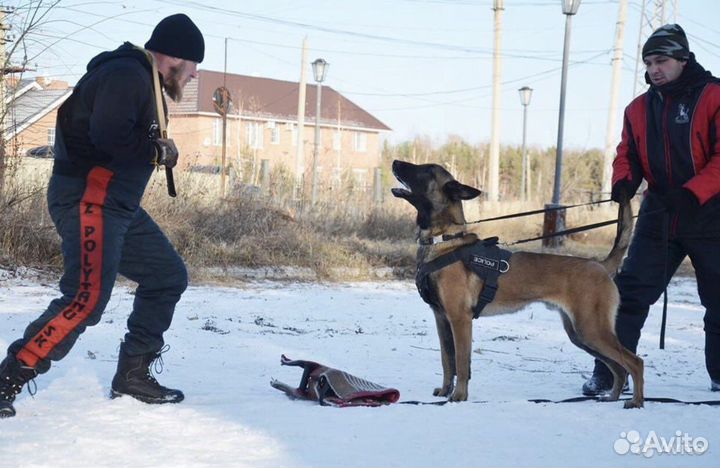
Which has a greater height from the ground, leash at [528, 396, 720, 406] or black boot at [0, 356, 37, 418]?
black boot at [0, 356, 37, 418]

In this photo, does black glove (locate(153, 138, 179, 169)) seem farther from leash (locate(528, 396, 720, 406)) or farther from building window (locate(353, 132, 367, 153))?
building window (locate(353, 132, 367, 153))

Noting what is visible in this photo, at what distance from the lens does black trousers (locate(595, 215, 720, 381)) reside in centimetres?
566

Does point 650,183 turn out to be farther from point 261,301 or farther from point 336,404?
point 261,301

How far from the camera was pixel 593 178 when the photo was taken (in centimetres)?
4425

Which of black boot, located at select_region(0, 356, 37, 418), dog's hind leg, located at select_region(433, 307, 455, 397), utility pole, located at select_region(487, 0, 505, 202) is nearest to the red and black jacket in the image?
dog's hind leg, located at select_region(433, 307, 455, 397)

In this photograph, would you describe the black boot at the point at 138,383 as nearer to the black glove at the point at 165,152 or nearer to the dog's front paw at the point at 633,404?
the black glove at the point at 165,152

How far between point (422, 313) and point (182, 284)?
478cm

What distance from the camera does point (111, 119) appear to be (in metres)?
4.10

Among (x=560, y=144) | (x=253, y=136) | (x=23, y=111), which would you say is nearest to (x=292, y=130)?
(x=253, y=136)

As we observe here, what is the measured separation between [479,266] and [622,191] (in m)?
1.15

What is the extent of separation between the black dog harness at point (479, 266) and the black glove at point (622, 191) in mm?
907

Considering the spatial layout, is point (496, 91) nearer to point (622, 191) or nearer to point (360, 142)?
point (622, 191)

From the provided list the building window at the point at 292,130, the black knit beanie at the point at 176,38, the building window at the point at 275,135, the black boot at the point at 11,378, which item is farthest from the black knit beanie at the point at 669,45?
the building window at the point at 275,135

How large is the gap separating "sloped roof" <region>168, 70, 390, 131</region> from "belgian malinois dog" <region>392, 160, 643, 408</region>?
134 feet
